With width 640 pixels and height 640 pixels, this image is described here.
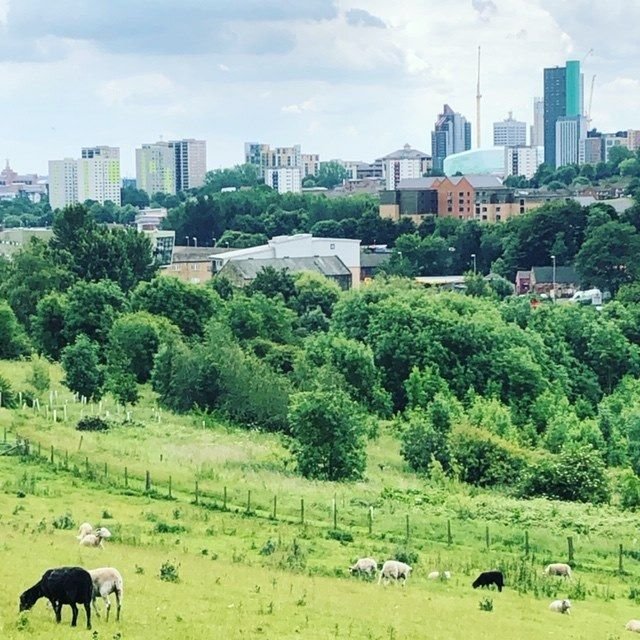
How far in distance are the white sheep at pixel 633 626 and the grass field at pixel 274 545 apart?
15 cm

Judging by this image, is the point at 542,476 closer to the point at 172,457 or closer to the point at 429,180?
the point at 172,457

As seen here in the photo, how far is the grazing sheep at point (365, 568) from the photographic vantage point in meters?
23.4

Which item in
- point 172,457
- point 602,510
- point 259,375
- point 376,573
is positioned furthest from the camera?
point 259,375

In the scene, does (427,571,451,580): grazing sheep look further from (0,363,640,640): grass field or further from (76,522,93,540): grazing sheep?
(76,522,93,540): grazing sheep

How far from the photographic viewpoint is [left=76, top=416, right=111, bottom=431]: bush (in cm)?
4091

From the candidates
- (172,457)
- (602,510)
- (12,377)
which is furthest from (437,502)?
(12,377)

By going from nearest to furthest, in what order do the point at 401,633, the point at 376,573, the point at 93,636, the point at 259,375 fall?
the point at 93,636
the point at 401,633
the point at 376,573
the point at 259,375

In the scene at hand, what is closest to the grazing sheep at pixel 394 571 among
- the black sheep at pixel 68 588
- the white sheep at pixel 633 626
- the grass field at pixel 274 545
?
the grass field at pixel 274 545

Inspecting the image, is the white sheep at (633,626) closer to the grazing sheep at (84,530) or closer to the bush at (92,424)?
the grazing sheep at (84,530)

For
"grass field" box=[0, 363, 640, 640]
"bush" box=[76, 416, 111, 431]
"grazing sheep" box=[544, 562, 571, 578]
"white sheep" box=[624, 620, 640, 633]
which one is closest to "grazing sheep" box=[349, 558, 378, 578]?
"grass field" box=[0, 363, 640, 640]

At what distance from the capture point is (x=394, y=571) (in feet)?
75.0

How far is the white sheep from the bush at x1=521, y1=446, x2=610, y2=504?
590 inches

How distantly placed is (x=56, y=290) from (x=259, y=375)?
80.2 ft

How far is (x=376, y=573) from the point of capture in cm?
2341
